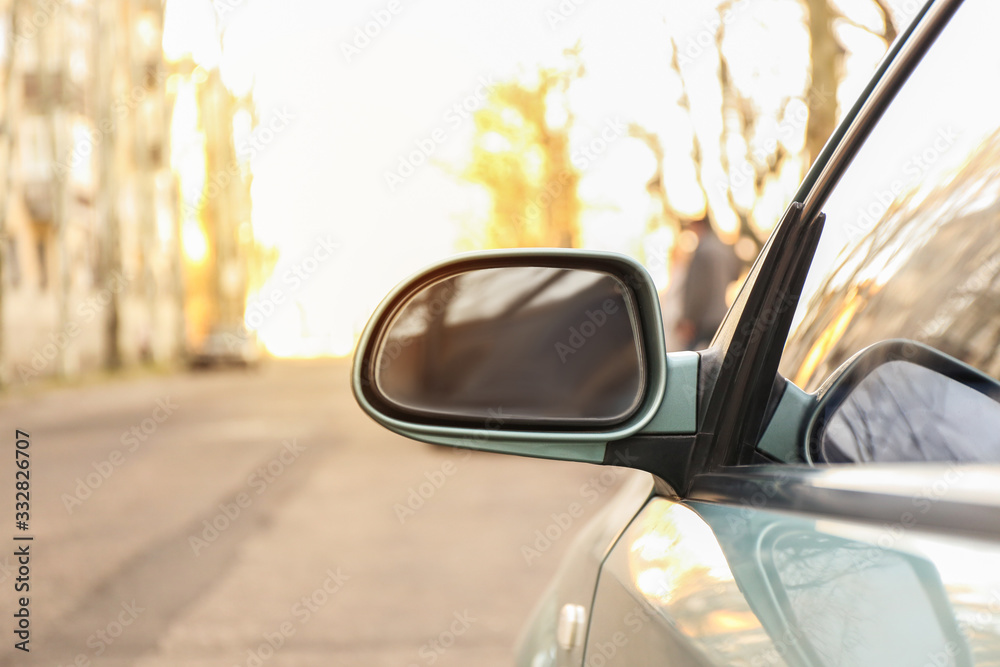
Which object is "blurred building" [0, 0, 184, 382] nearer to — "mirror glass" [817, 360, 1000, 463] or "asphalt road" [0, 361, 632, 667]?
"asphalt road" [0, 361, 632, 667]

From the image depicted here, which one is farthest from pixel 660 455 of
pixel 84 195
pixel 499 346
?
pixel 84 195

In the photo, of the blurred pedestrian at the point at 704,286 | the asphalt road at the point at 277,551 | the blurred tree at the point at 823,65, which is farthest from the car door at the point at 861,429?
the blurred tree at the point at 823,65

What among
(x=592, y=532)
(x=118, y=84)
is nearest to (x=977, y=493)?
(x=592, y=532)

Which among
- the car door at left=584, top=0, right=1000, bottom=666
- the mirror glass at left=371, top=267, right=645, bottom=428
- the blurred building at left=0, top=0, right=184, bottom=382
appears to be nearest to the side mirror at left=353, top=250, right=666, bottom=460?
the mirror glass at left=371, top=267, right=645, bottom=428

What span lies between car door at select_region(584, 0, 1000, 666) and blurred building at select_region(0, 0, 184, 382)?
2204 centimetres

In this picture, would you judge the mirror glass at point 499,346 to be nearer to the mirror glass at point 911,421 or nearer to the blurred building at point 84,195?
the mirror glass at point 911,421

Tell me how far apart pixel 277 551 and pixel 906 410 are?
18.0 feet

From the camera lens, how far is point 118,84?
120 ft

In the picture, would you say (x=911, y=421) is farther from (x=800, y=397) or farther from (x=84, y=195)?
(x=84, y=195)

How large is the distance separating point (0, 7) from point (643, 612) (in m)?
30.0

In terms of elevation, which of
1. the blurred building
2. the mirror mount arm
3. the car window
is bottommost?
the blurred building

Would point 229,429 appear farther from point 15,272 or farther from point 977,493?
point 15,272

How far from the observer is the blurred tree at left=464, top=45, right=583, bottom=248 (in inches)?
1057

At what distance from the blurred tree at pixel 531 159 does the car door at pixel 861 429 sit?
2423cm
